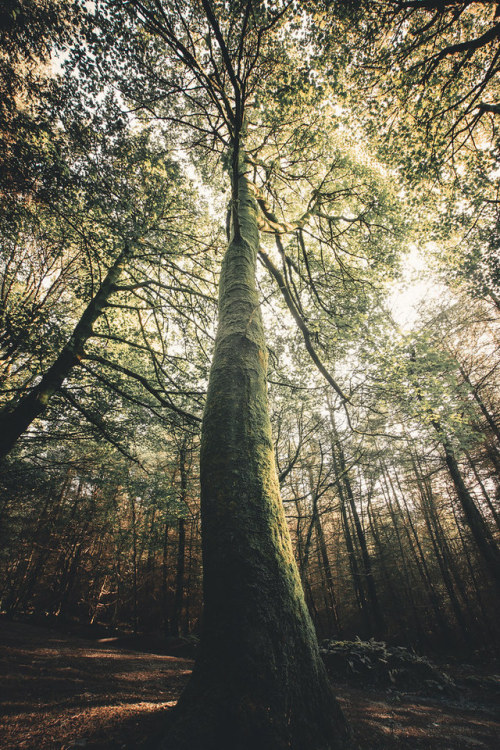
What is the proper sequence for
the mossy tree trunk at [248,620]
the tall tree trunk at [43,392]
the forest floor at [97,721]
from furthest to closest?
the tall tree trunk at [43,392] → the forest floor at [97,721] → the mossy tree trunk at [248,620]

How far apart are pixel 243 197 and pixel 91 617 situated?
691 inches

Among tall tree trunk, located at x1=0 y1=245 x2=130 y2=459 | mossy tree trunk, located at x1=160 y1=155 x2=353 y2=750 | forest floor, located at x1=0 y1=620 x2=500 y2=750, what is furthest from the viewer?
tall tree trunk, located at x1=0 y1=245 x2=130 y2=459

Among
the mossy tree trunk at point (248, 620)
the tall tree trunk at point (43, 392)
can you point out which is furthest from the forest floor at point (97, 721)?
the tall tree trunk at point (43, 392)

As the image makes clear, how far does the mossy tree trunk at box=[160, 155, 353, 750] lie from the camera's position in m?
0.92

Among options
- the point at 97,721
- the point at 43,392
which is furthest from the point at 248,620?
the point at 43,392

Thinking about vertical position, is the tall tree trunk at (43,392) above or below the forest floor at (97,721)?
above

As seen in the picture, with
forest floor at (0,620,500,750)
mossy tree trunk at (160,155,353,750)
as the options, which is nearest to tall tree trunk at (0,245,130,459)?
forest floor at (0,620,500,750)

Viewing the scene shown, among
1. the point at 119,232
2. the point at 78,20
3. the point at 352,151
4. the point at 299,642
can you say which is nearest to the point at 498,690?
the point at 299,642

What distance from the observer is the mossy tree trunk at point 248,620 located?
3.00ft

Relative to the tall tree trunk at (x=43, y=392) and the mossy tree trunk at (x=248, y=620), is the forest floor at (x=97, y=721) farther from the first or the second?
the tall tree trunk at (x=43, y=392)

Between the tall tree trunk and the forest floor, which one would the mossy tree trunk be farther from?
the tall tree trunk

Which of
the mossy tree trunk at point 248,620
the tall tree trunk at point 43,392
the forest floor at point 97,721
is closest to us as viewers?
the mossy tree trunk at point 248,620

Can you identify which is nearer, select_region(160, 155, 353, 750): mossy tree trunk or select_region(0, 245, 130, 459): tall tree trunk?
select_region(160, 155, 353, 750): mossy tree trunk

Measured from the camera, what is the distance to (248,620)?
1083 mm
